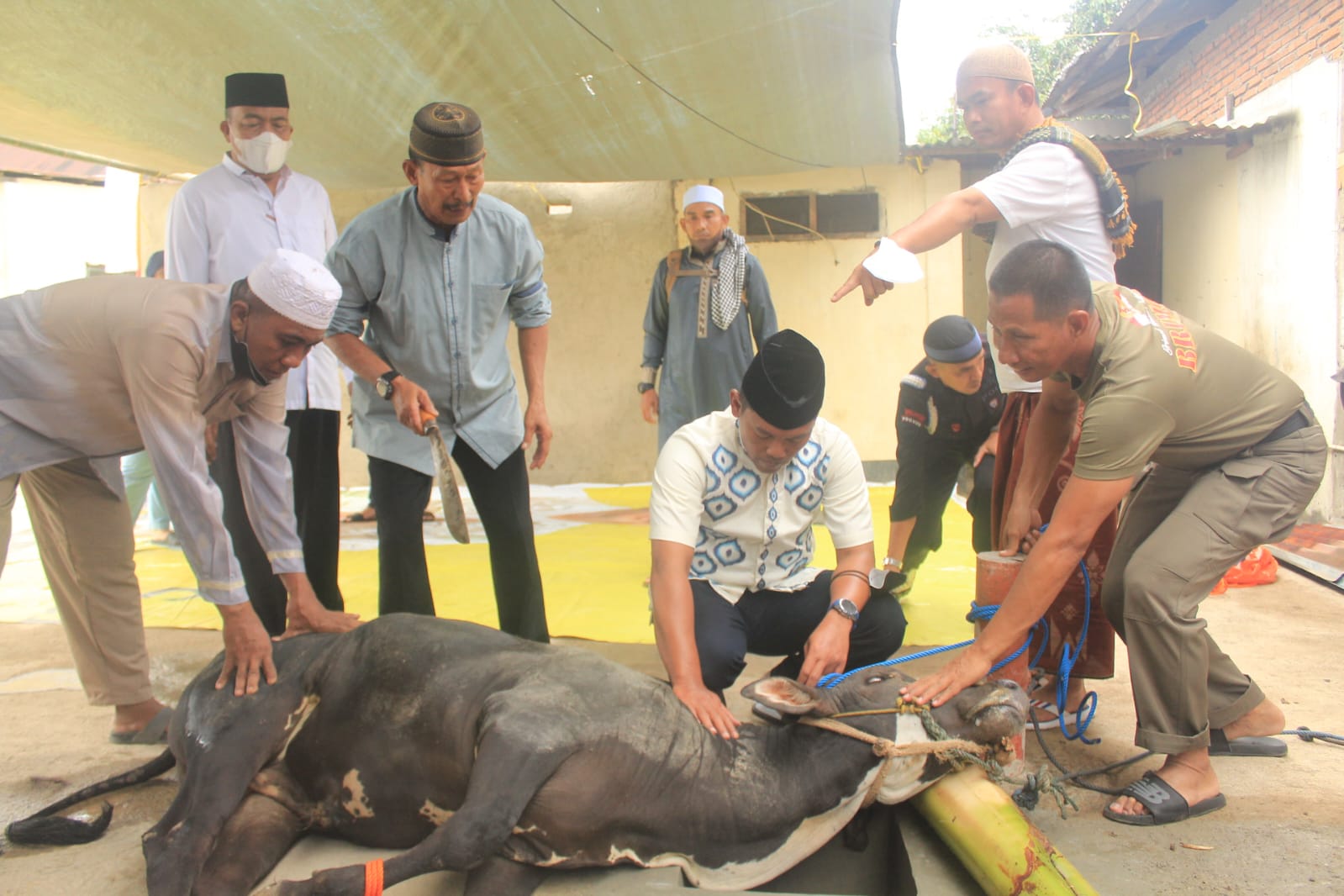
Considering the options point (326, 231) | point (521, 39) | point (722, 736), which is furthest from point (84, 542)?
point (521, 39)

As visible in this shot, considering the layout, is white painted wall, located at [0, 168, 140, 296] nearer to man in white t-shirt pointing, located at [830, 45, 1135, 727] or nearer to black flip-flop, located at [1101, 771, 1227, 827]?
man in white t-shirt pointing, located at [830, 45, 1135, 727]

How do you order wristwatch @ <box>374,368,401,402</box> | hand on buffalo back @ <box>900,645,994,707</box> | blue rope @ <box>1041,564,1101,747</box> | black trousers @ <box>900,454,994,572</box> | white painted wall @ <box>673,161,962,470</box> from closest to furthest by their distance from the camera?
hand on buffalo back @ <box>900,645,994,707</box> < blue rope @ <box>1041,564,1101,747</box> < wristwatch @ <box>374,368,401,402</box> < black trousers @ <box>900,454,994,572</box> < white painted wall @ <box>673,161,962,470</box>

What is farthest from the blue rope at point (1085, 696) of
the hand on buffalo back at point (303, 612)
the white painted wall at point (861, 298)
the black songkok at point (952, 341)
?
the white painted wall at point (861, 298)

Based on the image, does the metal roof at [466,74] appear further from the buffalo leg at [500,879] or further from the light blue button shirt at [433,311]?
the buffalo leg at [500,879]

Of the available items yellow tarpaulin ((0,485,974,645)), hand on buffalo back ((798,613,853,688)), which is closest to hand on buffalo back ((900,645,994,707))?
hand on buffalo back ((798,613,853,688))

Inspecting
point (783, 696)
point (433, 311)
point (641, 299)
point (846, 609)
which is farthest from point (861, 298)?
point (783, 696)

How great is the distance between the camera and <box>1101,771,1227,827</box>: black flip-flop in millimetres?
2518

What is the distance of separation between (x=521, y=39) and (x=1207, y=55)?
28.2 ft

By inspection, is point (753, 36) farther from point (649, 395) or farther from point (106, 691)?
point (106, 691)

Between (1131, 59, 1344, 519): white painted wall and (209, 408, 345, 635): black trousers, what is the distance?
21.8 feet

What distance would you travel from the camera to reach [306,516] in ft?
11.3

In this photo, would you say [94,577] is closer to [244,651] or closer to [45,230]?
[244,651]

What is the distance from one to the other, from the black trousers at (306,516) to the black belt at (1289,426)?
2956 mm

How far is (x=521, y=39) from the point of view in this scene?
170 inches
